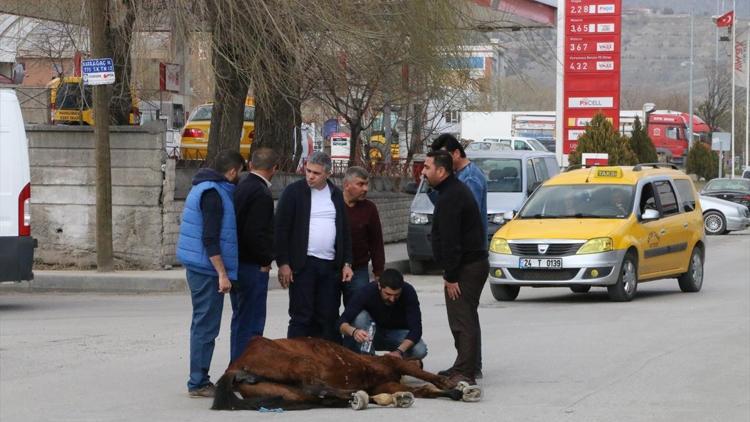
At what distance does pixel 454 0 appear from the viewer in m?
23.9

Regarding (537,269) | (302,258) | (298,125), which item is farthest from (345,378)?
(298,125)

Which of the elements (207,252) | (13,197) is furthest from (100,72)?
(207,252)

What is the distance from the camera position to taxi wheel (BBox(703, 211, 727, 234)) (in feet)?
126

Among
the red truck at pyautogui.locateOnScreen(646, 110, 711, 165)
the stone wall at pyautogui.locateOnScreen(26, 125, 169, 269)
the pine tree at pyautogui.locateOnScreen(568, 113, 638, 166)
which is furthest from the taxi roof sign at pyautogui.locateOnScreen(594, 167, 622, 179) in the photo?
the red truck at pyautogui.locateOnScreen(646, 110, 711, 165)

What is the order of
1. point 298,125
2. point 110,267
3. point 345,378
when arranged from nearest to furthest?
point 345,378
point 110,267
point 298,125

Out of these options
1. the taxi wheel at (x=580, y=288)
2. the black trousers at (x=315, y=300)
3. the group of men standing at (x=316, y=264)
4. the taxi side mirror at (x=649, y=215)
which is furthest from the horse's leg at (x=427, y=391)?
the taxi side mirror at (x=649, y=215)

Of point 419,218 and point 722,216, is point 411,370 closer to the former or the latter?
point 419,218

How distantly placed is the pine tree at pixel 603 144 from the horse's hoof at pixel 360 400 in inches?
1314

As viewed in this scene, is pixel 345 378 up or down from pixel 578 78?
down

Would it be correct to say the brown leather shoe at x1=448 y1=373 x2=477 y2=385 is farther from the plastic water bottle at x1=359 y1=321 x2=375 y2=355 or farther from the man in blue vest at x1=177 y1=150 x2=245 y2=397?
the man in blue vest at x1=177 y1=150 x2=245 y2=397

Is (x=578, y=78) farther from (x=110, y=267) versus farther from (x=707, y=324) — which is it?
(x=707, y=324)

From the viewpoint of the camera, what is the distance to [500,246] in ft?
59.6

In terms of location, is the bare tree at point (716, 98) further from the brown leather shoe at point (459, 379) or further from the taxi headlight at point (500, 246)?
the brown leather shoe at point (459, 379)

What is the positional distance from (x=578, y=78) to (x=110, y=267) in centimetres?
2715
